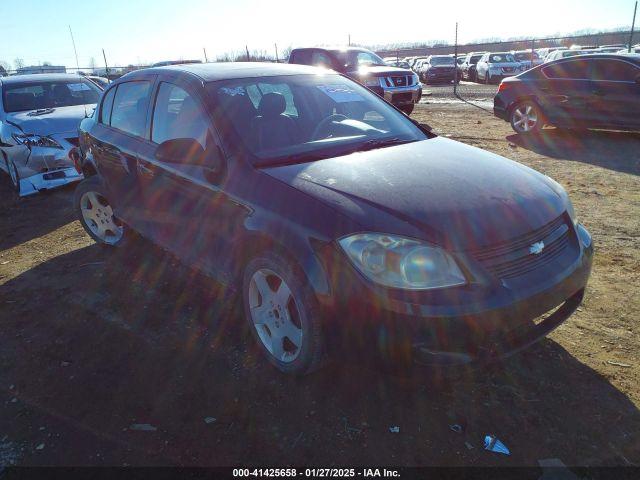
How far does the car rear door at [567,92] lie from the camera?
8641mm

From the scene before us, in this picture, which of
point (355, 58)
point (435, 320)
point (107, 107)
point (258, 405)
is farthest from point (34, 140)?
point (355, 58)

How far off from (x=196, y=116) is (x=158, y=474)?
85.4 inches

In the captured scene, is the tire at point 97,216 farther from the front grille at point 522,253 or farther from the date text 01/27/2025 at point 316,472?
the front grille at point 522,253

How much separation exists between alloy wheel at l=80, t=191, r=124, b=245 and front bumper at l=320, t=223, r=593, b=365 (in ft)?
10.8

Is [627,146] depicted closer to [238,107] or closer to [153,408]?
[238,107]

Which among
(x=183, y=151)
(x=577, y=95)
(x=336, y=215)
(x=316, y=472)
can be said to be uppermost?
(x=183, y=151)

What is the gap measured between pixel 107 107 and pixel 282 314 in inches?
122

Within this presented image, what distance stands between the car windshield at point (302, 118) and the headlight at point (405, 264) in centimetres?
93

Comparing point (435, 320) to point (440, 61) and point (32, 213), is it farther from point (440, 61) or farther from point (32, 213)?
point (440, 61)

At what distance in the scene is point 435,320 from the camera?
2.07m

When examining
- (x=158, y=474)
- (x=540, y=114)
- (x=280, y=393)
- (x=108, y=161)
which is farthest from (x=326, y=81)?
(x=540, y=114)

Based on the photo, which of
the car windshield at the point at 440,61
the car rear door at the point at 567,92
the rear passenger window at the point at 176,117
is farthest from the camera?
the car windshield at the point at 440,61

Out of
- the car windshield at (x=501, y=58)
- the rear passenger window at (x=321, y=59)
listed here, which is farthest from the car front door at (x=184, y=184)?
the car windshield at (x=501, y=58)

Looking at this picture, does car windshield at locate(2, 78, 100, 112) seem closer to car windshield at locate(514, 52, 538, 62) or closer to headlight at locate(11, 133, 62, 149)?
headlight at locate(11, 133, 62, 149)
